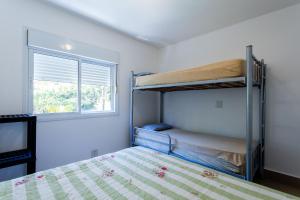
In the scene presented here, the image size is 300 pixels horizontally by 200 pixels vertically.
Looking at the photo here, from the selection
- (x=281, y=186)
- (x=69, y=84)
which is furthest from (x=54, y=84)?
(x=281, y=186)

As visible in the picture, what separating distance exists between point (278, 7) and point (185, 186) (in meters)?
2.39

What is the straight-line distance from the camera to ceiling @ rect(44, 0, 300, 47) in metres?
1.96

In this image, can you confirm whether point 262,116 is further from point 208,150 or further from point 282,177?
point 208,150

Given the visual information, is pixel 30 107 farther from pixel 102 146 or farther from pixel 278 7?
pixel 278 7

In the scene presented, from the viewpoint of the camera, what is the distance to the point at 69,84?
7.63 feet

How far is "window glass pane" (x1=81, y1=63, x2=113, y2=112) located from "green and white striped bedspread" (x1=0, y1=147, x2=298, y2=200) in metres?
1.19

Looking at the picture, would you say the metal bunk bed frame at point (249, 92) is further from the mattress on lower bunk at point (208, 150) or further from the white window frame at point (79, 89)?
the white window frame at point (79, 89)

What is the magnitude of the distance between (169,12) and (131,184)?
204 cm

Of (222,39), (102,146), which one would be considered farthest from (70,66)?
(222,39)

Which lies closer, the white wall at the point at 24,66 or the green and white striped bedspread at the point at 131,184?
the green and white striped bedspread at the point at 131,184

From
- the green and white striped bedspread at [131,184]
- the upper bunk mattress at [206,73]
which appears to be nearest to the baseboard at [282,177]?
the green and white striped bedspread at [131,184]

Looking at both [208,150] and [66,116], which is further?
[66,116]

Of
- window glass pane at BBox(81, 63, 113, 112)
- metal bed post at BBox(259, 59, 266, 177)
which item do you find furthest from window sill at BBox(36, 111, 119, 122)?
metal bed post at BBox(259, 59, 266, 177)

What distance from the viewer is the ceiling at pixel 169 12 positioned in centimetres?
196
